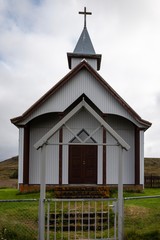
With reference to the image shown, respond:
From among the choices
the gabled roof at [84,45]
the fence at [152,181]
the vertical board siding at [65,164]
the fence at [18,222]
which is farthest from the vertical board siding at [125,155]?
the fence at [18,222]

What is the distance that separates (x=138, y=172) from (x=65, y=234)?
8075 mm

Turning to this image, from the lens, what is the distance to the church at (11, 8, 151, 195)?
16469 millimetres

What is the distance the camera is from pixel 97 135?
17.3 meters

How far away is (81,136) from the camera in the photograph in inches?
682

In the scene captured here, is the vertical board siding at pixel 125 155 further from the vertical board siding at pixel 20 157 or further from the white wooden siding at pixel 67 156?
the vertical board siding at pixel 20 157

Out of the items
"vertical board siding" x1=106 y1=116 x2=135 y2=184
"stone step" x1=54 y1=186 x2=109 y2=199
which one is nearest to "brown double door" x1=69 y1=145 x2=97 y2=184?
"vertical board siding" x1=106 y1=116 x2=135 y2=184

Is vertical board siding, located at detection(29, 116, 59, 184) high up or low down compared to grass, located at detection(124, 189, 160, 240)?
up

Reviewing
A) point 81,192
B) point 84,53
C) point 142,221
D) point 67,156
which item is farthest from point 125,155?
point 142,221

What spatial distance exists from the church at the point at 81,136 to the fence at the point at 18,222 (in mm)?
4642

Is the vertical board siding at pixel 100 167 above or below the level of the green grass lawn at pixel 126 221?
above

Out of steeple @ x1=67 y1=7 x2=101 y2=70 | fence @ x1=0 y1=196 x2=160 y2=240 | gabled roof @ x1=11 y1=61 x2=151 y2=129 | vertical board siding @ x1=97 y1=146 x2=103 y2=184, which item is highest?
steeple @ x1=67 y1=7 x2=101 y2=70

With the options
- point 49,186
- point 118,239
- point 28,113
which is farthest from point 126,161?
point 118,239

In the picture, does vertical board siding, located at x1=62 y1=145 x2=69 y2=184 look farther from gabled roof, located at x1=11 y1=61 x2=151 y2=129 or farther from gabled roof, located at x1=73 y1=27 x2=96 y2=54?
gabled roof, located at x1=73 y1=27 x2=96 y2=54

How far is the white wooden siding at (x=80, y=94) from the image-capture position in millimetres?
16469
